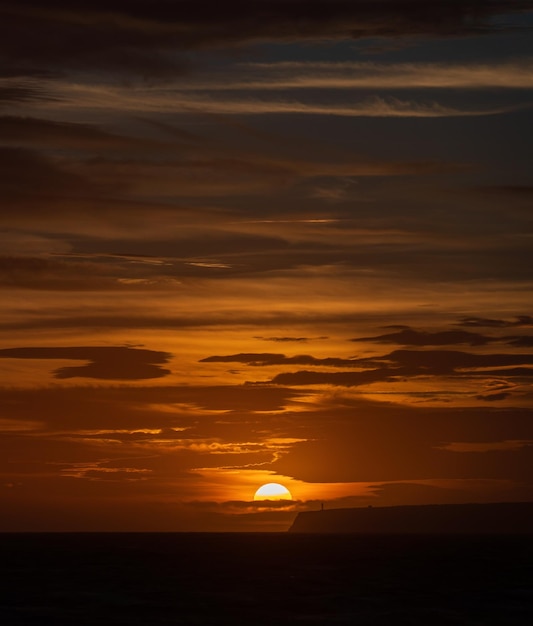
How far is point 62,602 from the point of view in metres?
83.3

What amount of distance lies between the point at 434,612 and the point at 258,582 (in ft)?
111

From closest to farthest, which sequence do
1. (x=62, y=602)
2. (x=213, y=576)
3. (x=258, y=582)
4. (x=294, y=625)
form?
(x=294, y=625) < (x=62, y=602) < (x=258, y=582) < (x=213, y=576)

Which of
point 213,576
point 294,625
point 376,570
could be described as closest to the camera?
point 294,625

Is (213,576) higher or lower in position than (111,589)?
higher

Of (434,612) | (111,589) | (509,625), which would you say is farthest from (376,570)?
(509,625)

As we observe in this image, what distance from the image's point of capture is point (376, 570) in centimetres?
13125

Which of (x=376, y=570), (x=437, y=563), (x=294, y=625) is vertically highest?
(x=437, y=563)

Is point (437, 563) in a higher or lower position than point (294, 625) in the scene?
higher

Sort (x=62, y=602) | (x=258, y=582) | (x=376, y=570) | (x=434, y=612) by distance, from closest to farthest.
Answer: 1. (x=434, y=612)
2. (x=62, y=602)
3. (x=258, y=582)
4. (x=376, y=570)

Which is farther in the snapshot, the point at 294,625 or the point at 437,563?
the point at 437,563

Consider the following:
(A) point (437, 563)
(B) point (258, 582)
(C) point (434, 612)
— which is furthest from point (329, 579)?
(A) point (437, 563)

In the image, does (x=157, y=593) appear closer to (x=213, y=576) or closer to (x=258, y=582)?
(x=258, y=582)

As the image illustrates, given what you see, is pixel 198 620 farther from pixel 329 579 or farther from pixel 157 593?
pixel 329 579

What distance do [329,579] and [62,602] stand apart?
114ft
